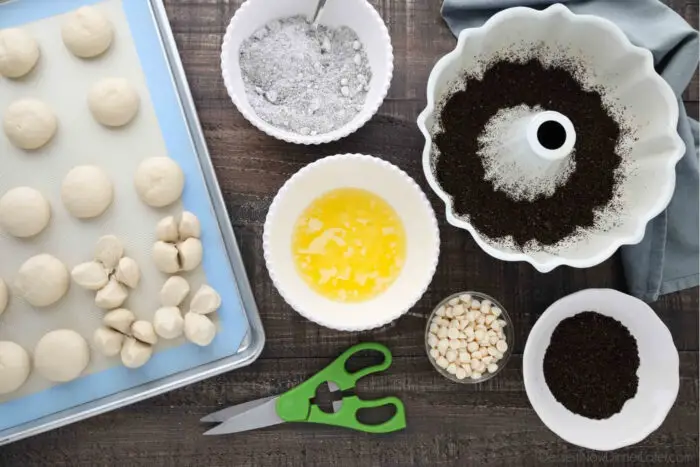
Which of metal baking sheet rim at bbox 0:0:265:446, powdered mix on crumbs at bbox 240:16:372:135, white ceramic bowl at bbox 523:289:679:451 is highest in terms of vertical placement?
powdered mix on crumbs at bbox 240:16:372:135

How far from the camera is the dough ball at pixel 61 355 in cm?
99

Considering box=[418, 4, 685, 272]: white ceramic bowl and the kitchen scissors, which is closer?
box=[418, 4, 685, 272]: white ceramic bowl

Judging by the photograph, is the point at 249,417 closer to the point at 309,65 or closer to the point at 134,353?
the point at 134,353

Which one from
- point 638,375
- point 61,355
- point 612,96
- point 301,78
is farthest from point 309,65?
point 638,375

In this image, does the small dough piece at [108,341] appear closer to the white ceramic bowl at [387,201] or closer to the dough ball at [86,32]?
the white ceramic bowl at [387,201]

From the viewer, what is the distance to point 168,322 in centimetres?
99

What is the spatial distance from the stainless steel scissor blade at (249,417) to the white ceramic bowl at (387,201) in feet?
0.58

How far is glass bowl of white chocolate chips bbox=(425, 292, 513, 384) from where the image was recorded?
107cm

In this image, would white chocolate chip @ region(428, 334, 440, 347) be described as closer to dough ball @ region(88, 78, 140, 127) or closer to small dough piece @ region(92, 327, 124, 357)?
small dough piece @ region(92, 327, 124, 357)

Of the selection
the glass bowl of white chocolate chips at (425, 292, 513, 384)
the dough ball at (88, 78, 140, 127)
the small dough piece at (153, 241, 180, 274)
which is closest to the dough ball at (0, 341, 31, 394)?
the small dough piece at (153, 241, 180, 274)

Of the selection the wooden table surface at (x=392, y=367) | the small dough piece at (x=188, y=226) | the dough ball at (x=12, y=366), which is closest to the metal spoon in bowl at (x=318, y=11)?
the wooden table surface at (x=392, y=367)

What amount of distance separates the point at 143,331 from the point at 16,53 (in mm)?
447

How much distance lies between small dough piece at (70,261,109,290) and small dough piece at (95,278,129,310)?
0.03 feet

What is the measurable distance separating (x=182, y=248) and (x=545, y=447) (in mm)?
679
